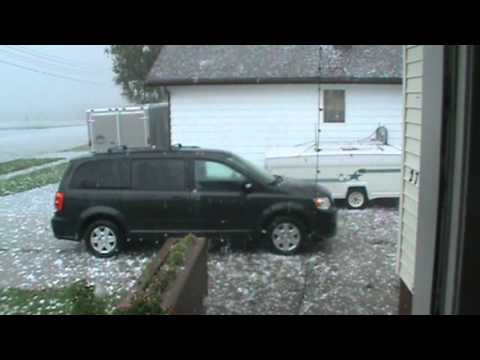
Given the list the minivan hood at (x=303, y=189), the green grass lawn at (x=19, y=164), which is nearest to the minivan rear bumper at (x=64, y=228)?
the minivan hood at (x=303, y=189)

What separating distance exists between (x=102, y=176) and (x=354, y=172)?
4286 mm

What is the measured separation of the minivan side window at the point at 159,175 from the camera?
6.25 m

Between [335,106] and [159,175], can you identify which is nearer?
[159,175]

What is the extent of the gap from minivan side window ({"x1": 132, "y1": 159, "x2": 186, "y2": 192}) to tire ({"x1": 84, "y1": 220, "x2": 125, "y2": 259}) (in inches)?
23.0

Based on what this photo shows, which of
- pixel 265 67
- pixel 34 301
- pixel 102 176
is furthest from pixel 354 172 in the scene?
pixel 34 301

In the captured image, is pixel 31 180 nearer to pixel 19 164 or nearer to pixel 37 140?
pixel 37 140

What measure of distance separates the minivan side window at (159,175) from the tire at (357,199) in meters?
3.56

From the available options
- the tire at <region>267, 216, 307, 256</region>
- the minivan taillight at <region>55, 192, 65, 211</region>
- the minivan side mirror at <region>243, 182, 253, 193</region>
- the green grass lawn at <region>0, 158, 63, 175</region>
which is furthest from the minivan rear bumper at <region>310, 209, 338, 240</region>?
the green grass lawn at <region>0, 158, 63, 175</region>

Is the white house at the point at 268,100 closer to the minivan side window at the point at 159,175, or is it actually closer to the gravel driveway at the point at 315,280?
the gravel driveway at the point at 315,280

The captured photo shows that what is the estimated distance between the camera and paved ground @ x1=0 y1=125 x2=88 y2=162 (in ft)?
38.8

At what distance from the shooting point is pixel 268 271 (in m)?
5.72
